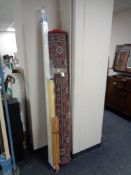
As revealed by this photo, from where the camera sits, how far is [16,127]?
183 centimetres

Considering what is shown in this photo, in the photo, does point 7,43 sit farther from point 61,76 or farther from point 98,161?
point 98,161

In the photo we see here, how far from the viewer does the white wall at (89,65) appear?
5.22 ft

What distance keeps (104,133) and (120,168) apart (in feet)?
2.57

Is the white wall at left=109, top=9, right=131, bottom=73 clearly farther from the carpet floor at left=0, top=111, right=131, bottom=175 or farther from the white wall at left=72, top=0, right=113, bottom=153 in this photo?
the carpet floor at left=0, top=111, right=131, bottom=175

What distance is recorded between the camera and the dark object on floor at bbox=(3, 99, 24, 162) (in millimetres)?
1761

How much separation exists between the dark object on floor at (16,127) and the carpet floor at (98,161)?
0.16 meters

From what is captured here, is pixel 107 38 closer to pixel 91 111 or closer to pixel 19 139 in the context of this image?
pixel 91 111

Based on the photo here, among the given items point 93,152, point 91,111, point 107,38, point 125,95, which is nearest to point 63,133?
point 91,111

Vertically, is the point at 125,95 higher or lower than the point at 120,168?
higher

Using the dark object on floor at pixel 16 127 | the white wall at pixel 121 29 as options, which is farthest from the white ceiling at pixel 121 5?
the dark object on floor at pixel 16 127

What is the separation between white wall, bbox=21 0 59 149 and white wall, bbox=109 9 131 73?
218 centimetres

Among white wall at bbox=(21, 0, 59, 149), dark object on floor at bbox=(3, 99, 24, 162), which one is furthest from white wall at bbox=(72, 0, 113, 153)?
dark object on floor at bbox=(3, 99, 24, 162)

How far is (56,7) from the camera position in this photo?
69.5 inches

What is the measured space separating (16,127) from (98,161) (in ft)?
3.96
